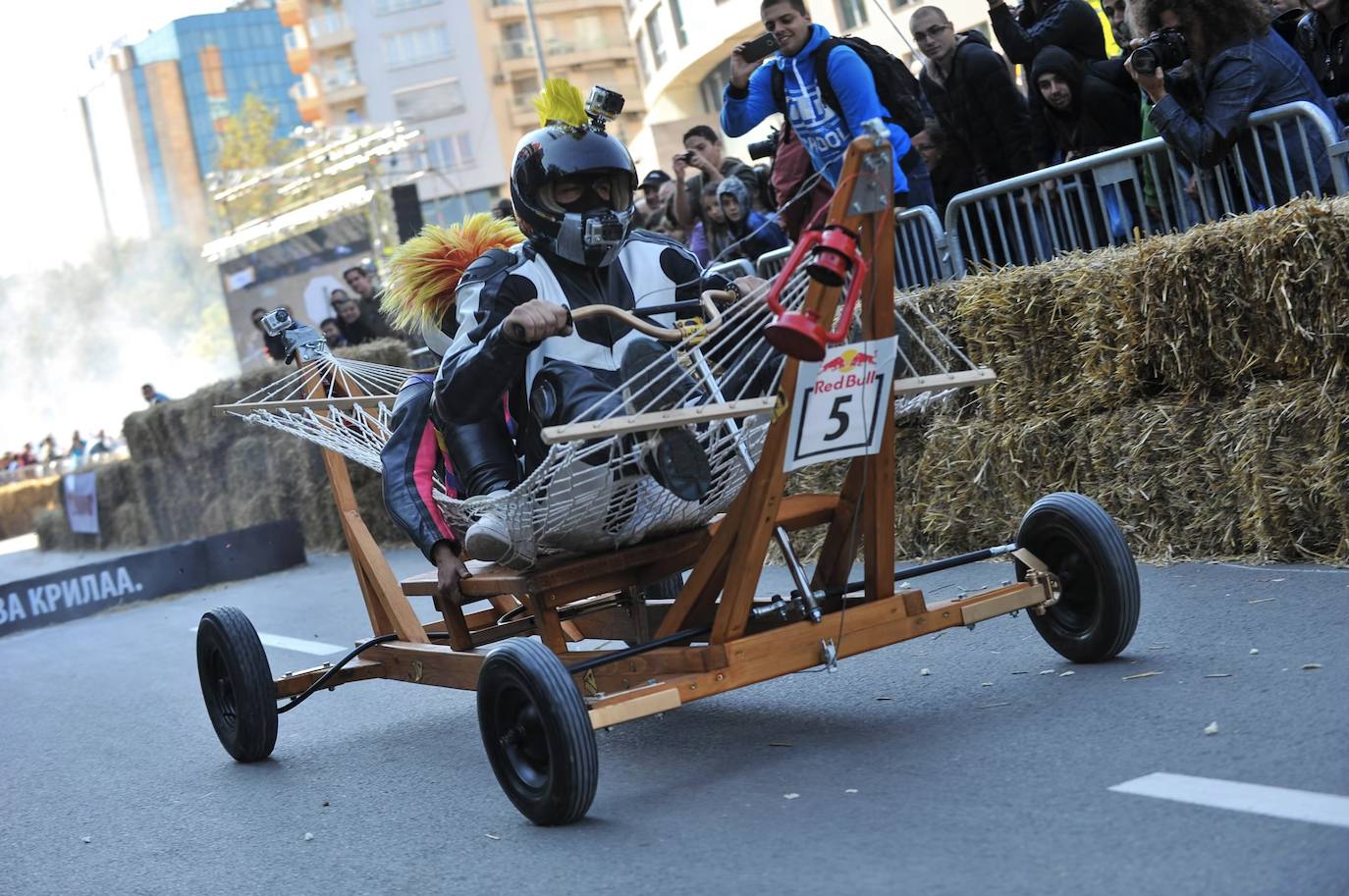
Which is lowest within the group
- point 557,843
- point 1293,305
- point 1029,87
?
point 557,843

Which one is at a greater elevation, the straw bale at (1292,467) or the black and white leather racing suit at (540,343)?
the black and white leather racing suit at (540,343)

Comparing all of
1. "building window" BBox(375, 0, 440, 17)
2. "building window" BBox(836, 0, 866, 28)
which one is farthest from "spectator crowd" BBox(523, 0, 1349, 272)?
"building window" BBox(375, 0, 440, 17)

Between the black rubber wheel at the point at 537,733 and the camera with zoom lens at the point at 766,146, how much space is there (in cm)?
561

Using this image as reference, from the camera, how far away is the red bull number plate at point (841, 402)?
4.16m

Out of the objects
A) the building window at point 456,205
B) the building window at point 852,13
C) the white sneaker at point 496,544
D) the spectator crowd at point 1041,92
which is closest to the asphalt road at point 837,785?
the white sneaker at point 496,544

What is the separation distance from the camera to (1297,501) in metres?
6.14

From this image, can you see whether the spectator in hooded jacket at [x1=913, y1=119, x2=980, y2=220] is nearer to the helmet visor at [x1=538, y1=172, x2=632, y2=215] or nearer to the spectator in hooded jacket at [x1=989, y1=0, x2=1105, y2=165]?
the spectator in hooded jacket at [x1=989, y1=0, x2=1105, y2=165]

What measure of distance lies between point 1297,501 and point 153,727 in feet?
16.4

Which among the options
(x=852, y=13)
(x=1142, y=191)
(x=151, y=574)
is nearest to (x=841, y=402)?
(x=1142, y=191)

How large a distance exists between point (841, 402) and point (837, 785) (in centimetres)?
101

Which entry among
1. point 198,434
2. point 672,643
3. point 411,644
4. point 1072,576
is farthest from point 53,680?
point 198,434

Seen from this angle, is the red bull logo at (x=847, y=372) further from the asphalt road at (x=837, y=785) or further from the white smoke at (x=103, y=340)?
the white smoke at (x=103, y=340)

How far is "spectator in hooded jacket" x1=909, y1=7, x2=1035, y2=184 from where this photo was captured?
899 cm

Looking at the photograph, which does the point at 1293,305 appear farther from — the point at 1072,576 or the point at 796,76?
the point at 796,76
